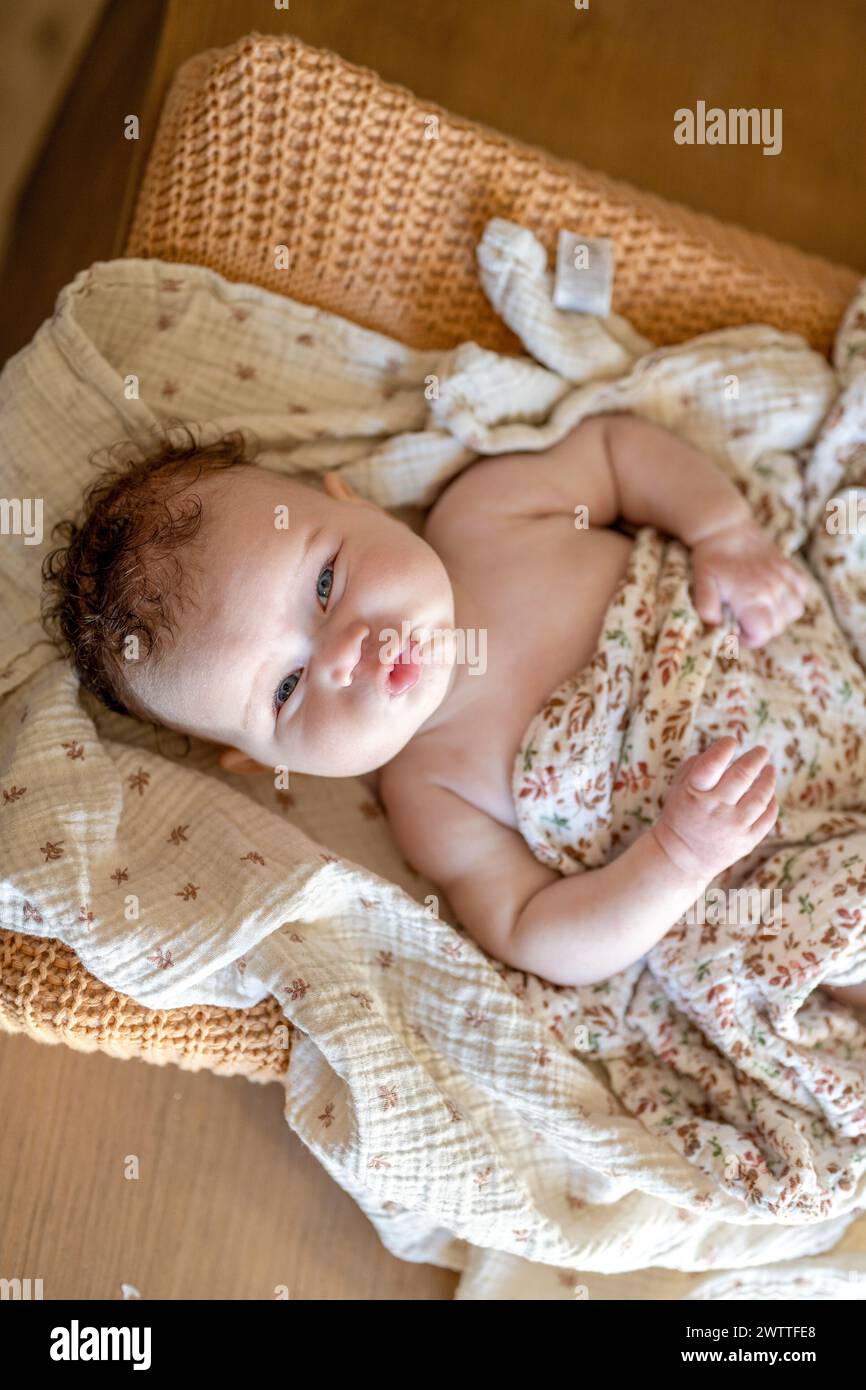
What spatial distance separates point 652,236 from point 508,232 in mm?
219

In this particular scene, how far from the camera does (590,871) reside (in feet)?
4.33

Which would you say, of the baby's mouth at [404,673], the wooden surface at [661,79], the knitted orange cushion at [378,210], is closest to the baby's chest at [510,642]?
the baby's mouth at [404,673]

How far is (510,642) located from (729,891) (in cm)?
39

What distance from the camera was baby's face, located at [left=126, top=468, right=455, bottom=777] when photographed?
1150 millimetres

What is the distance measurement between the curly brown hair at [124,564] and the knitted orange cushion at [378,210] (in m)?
0.33

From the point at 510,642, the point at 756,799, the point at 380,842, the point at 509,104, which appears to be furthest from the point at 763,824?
the point at 509,104

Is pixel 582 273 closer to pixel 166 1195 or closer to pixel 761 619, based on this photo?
pixel 761 619

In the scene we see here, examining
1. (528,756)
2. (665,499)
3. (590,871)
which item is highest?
(665,499)

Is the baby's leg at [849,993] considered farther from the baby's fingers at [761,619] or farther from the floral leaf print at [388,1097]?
the floral leaf print at [388,1097]

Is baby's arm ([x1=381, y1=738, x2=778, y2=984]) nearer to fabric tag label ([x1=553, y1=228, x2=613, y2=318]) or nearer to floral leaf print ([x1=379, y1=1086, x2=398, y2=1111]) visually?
floral leaf print ([x1=379, y1=1086, x2=398, y2=1111])

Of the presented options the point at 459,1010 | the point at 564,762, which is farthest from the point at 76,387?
the point at 459,1010

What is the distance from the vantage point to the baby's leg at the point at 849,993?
1.30 m

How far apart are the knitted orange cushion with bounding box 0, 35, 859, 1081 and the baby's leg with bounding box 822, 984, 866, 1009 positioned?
2.88 feet
